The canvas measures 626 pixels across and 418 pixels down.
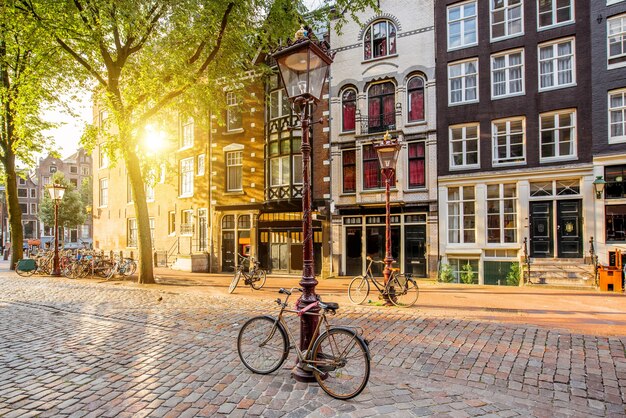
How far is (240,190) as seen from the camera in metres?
22.6

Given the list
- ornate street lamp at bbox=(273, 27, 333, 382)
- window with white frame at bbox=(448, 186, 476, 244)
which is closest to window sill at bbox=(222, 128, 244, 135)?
window with white frame at bbox=(448, 186, 476, 244)

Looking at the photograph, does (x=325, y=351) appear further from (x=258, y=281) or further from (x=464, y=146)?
(x=464, y=146)

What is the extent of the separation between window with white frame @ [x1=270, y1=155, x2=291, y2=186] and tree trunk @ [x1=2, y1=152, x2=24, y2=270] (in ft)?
47.4

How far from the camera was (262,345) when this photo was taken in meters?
5.37

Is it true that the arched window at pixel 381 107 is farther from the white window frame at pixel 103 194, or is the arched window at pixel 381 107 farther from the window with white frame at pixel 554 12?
the white window frame at pixel 103 194

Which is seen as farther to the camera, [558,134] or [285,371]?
[558,134]

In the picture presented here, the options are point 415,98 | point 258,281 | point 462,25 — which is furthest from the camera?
point 415,98

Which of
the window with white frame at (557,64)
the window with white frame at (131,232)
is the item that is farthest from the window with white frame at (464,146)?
the window with white frame at (131,232)

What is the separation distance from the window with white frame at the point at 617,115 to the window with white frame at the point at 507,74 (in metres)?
3.47

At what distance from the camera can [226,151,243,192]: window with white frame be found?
2281 centimetres

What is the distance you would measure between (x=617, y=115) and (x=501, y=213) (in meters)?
5.99

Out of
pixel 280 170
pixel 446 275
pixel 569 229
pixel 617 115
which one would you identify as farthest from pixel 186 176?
pixel 617 115

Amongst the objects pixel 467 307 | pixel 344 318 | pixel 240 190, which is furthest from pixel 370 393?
pixel 240 190

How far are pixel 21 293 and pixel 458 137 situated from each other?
63.6 ft
